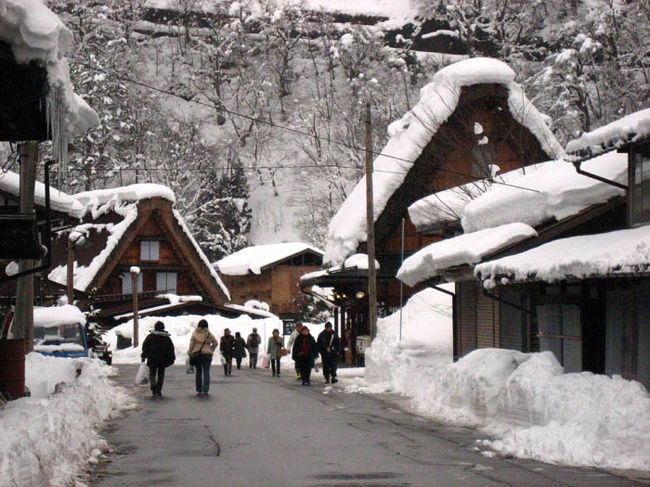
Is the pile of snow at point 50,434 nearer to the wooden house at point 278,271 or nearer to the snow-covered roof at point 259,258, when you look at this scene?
the snow-covered roof at point 259,258

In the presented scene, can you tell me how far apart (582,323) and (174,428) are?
7.05 m

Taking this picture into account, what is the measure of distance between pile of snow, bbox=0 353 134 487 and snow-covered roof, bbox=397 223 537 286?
25.3ft

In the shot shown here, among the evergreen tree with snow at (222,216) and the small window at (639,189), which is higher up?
the evergreen tree with snow at (222,216)

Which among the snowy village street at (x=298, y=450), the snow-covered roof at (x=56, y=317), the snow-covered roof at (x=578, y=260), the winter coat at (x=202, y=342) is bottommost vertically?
the snowy village street at (x=298, y=450)

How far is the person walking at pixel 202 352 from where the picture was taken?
21922mm

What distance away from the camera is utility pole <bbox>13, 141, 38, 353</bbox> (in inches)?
757

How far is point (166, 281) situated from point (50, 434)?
157ft

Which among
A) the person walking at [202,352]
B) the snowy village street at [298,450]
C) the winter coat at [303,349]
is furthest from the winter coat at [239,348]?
the snowy village street at [298,450]

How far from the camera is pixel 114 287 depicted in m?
56.0

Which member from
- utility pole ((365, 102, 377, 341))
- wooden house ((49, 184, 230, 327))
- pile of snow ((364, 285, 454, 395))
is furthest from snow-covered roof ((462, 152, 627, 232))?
wooden house ((49, 184, 230, 327))

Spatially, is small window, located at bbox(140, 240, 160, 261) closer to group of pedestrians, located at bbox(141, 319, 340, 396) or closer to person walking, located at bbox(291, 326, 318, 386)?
group of pedestrians, located at bbox(141, 319, 340, 396)

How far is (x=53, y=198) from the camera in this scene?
63.6 feet

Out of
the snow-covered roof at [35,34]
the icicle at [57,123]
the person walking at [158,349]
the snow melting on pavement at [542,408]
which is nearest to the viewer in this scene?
the snow-covered roof at [35,34]

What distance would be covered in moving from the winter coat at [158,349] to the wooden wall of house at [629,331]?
32.2 feet
